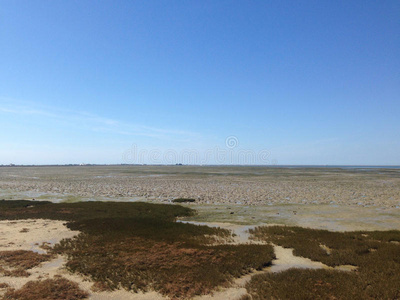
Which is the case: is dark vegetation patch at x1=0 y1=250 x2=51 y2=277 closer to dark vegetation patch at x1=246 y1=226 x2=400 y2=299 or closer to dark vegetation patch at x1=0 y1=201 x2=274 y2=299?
dark vegetation patch at x1=0 y1=201 x2=274 y2=299

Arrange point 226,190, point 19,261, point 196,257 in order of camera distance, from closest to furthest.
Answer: point 19,261, point 196,257, point 226,190

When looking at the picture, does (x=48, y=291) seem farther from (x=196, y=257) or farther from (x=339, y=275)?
(x=339, y=275)

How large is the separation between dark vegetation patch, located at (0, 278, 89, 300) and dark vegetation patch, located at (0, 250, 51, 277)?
61.5 inches

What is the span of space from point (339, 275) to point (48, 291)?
1062cm

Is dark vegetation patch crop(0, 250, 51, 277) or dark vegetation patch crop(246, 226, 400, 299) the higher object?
dark vegetation patch crop(246, 226, 400, 299)

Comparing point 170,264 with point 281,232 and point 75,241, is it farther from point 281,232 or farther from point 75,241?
point 281,232

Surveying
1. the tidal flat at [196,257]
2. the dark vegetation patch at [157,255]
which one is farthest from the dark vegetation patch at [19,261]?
the dark vegetation patch at [157,255]

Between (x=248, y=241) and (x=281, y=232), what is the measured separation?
3.02 m

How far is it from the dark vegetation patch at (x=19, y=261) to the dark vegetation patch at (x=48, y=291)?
5.12 ft

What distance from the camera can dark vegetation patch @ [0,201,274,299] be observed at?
9.92 metres

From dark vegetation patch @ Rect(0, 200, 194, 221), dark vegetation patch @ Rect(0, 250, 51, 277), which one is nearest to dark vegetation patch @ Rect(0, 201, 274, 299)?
dark vegetation patch @ Rect(0, 250, 51, 277)

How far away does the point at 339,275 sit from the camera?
10086 millimetres

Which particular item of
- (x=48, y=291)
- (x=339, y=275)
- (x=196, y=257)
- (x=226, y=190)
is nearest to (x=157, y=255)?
(x=196, y=257)

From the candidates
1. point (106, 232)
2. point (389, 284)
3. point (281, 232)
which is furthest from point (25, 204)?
point (389, 284)
